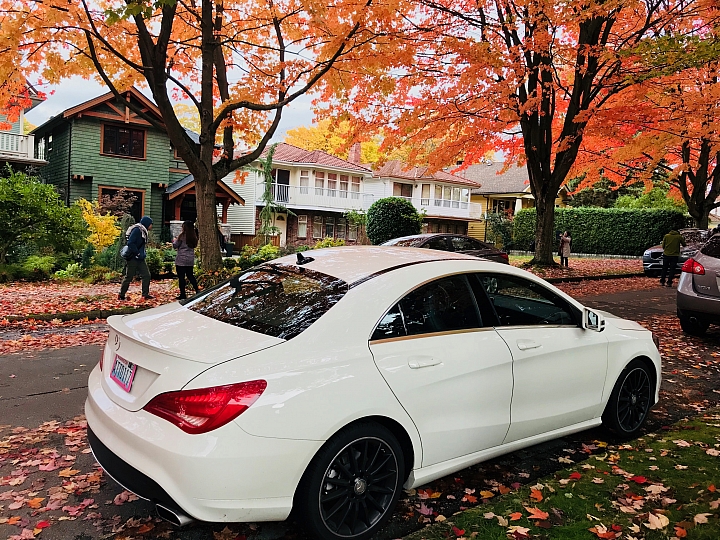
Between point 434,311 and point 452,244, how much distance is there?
12765 mm

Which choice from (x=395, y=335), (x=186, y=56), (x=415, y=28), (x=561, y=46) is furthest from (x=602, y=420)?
(x=561, y=46)

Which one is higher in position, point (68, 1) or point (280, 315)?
point (68, 1)

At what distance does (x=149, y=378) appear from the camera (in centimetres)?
296

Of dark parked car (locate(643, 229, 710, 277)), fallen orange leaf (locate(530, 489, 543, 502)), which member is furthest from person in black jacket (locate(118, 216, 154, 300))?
dark parked car (locate(643, 229, 710, 277))

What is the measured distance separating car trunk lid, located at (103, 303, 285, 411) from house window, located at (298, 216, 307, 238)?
36.2 m

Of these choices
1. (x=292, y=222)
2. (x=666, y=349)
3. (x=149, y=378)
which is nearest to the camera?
(x=149, y=378)

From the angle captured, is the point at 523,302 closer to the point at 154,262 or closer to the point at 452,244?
the point at 452,244

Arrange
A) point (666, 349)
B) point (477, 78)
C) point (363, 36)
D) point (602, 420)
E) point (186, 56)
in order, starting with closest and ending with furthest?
1. point (602, 420)
2. point (666, 349)
3. point (363, 36)
4. point (186, 56)
5. point (477, 78)

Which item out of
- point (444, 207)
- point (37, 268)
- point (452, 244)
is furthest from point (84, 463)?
point (444, 207)

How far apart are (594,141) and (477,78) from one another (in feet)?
29.6

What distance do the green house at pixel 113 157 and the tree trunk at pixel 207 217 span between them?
1678cm

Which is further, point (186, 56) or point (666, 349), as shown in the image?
point (186, 56)

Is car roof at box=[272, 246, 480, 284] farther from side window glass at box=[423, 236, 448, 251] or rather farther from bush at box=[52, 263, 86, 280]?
bush at box=[52, 263, 86, 280]

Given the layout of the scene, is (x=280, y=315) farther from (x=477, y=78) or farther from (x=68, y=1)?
Answer: (x=477, y=78)
